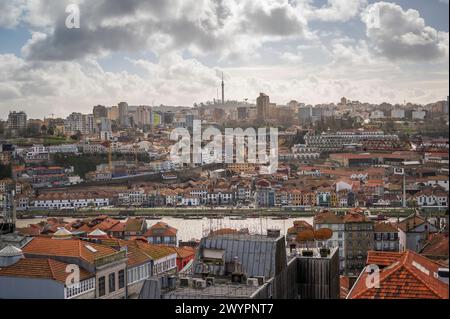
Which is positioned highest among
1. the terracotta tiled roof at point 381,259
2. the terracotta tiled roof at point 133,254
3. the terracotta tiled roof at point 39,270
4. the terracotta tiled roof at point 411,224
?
the terracotta tiled roof at point 381,259

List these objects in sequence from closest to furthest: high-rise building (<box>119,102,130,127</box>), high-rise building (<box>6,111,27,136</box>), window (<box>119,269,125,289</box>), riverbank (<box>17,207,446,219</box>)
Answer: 1. window (<box>119,269,125,289</box>)
2. riverbank (<box>17,207,446,219</box>)
3. high-rise building (<box>6,111,27,136</box>)
4. high-rise building (<box>119,102,130,127</box>)

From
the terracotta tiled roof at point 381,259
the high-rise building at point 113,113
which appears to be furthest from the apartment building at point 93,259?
the high-rise building at point 113,113

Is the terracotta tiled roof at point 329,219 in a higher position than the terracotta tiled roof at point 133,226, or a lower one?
higher

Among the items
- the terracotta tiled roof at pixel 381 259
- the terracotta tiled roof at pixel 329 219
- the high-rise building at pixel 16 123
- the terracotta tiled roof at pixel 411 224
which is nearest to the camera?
the terracotta tiled roof at pixel 381 259

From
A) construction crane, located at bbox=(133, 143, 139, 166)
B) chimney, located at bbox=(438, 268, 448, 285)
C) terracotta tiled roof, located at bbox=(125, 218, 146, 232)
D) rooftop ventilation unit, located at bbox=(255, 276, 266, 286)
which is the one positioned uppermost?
construction crane, located at bbox=(133, 143, 139, 166)

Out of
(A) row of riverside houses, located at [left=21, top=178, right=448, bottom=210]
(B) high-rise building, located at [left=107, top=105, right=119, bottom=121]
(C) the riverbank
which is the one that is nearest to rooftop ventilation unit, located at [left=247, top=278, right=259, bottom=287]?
(C) the riverbank

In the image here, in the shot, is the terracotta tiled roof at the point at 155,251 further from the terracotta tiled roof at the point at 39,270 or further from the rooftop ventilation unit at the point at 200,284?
the rooftop ventilation unit at the point at 200,284

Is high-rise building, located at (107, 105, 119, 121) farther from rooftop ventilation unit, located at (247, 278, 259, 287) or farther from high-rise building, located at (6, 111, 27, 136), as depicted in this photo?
rooftop ventilation unit, located at (247, 278, 259, 287)

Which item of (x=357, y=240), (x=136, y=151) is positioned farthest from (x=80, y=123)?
(x=357, y=240)
